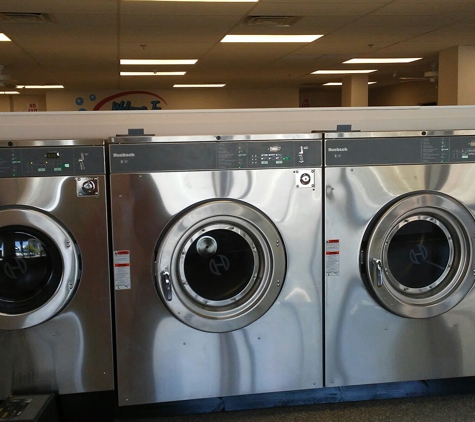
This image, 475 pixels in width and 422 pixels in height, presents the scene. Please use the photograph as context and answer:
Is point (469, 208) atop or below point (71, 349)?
atop

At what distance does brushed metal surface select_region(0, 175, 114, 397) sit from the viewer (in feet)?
8.92

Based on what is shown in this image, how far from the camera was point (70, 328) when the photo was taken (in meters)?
2.78

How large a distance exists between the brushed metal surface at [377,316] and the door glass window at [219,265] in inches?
16.5

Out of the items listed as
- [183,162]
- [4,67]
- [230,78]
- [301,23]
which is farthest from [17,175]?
[230,78]

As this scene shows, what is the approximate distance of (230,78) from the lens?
1312 centimetres

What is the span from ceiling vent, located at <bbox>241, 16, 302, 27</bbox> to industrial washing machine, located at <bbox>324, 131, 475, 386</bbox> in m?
3.99

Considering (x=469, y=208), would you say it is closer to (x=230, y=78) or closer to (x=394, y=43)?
(x=394, y=43)

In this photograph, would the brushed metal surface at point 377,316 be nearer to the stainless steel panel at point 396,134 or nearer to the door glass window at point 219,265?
the stainless steel panel at point 396,134

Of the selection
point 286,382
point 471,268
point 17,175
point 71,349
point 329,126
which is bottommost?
point 286,382

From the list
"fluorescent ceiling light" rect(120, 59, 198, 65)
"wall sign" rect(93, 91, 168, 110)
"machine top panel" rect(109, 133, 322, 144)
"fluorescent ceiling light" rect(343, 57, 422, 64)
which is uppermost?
"fluorescent ceiling light" rect(343, 57, 422, 64)

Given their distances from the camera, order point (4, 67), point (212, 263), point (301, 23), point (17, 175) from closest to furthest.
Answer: point (17, 175) → point (212, 263) → point (301, 23) → point (4, 67)

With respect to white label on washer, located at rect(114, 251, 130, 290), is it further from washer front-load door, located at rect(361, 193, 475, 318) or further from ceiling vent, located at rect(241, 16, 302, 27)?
ceiling vent, located at rect(241, 16, 302, 27)

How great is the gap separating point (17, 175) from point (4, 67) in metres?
8.56

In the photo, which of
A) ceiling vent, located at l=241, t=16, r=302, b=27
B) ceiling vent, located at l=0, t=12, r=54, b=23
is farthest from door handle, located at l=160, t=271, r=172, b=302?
ceiling vent, located at l=241, t=16, r=302, b=27
